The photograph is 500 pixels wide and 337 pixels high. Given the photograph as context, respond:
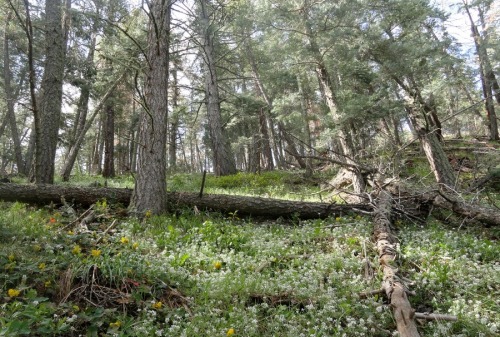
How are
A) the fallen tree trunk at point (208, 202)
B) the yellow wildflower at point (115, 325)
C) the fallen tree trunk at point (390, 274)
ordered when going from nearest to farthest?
1. the yellow wildflower at point (115, 325)
2. the fallen tree trunk at point (390, 274)
3. the fallen tree trunk at point (208, 202)

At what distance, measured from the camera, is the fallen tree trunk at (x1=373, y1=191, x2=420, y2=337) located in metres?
3.10

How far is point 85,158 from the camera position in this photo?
4275cm

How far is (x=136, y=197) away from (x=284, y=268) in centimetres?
330

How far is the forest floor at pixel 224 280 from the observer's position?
3.14 m

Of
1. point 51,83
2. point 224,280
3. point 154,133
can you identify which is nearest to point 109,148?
point 51,83

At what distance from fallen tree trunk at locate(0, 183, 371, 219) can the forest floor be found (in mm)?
963

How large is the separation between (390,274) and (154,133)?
4.72 metres

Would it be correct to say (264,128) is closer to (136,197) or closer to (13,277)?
(136,197)

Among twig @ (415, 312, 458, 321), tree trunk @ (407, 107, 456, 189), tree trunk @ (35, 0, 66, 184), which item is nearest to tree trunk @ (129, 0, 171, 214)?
twig @ (415, 312, 458, 321)

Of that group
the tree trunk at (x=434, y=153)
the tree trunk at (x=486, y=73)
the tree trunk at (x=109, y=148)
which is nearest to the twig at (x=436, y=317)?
the tree trunk at (x=434, y=153)

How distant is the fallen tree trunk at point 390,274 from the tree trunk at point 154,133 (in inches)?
156

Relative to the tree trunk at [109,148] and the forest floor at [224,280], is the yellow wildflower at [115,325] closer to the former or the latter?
the forest floor at [224,280]

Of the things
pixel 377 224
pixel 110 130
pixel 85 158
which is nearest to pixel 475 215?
pixel 377 224

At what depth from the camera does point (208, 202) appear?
7.12m
